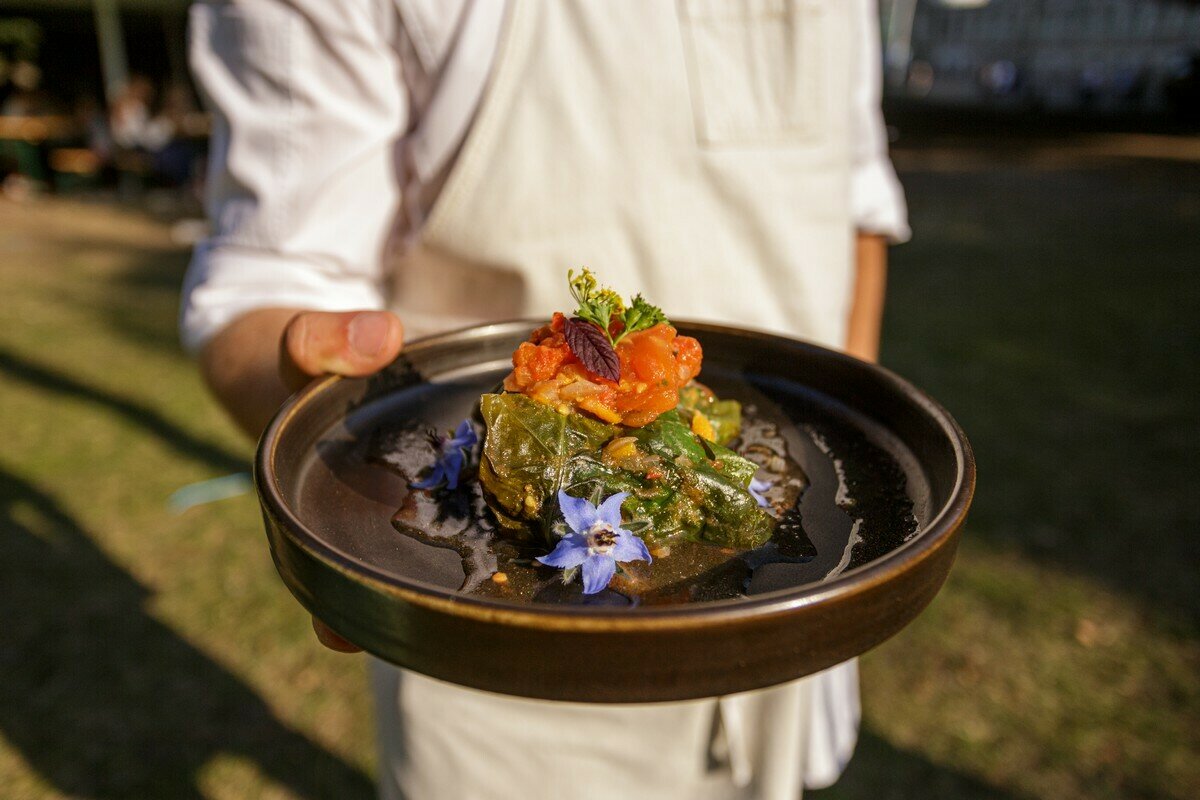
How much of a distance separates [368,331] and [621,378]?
531 mm

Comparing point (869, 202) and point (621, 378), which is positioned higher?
point (621, 378)

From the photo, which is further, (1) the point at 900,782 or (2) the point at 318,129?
(1) the point at 900,782

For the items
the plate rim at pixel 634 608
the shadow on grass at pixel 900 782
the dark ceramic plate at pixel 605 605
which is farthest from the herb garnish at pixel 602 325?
the shadow on grass at pixel 900 782

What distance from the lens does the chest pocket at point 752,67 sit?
2395 mm

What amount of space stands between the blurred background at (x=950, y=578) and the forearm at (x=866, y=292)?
2.24 metres

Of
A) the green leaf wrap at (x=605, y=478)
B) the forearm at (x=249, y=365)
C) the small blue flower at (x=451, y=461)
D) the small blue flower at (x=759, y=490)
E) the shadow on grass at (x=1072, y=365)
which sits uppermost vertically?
the green leaf wrap at (x=605, y=478)

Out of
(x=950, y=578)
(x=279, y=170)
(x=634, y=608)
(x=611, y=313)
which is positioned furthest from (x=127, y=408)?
(x=634, y=608)

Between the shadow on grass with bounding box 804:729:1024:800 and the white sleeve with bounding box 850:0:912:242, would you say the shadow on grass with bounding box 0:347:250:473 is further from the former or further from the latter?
the white sleeve with bounding box 850:0:912:242

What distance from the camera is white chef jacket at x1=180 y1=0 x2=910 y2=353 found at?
2.20 metres

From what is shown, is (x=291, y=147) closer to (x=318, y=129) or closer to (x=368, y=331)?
(x=318, y=129)

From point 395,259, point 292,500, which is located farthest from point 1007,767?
point 292,500

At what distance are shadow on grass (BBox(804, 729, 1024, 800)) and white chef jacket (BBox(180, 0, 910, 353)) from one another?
128 inches

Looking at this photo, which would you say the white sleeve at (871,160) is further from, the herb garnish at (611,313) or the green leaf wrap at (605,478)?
the green leaf wrap at (605,478)

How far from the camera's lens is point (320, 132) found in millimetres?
2285
